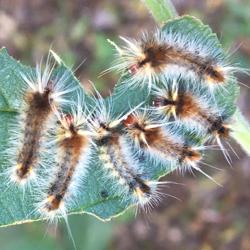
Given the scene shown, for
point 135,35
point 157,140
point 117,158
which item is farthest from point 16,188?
point 135,35

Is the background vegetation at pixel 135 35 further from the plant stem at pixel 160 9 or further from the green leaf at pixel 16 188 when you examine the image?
the plant stem at pixel 160 9

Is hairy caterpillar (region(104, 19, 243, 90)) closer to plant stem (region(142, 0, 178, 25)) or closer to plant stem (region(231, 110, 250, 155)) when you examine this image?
plant stem (region(142, 0, 178, 25))

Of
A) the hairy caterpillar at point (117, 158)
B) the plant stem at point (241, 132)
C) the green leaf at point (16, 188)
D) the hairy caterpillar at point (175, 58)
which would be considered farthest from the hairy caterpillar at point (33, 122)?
the plant stem at point (241, 132)

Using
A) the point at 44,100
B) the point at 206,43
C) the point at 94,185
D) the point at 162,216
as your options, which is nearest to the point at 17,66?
the point at 44,100

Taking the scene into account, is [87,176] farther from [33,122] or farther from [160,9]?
[160,9]

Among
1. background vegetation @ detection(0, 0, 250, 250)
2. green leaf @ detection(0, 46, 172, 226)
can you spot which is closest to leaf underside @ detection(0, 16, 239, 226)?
green leaf @ detection(0, 46, 172, 226)

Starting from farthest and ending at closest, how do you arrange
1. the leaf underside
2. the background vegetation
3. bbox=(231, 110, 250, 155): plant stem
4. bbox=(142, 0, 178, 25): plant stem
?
1. the background vegetation
2. the leaf underside
3. bbox=(231, 110, 250, 155): plant stem
4. bbox=(142, 0, 178, 25): plant stem

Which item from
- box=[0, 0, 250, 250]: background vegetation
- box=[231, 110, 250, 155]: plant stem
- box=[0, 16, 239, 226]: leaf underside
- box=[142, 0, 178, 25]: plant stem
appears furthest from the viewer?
box=[0, 0, 250, 250]: background vegetation
